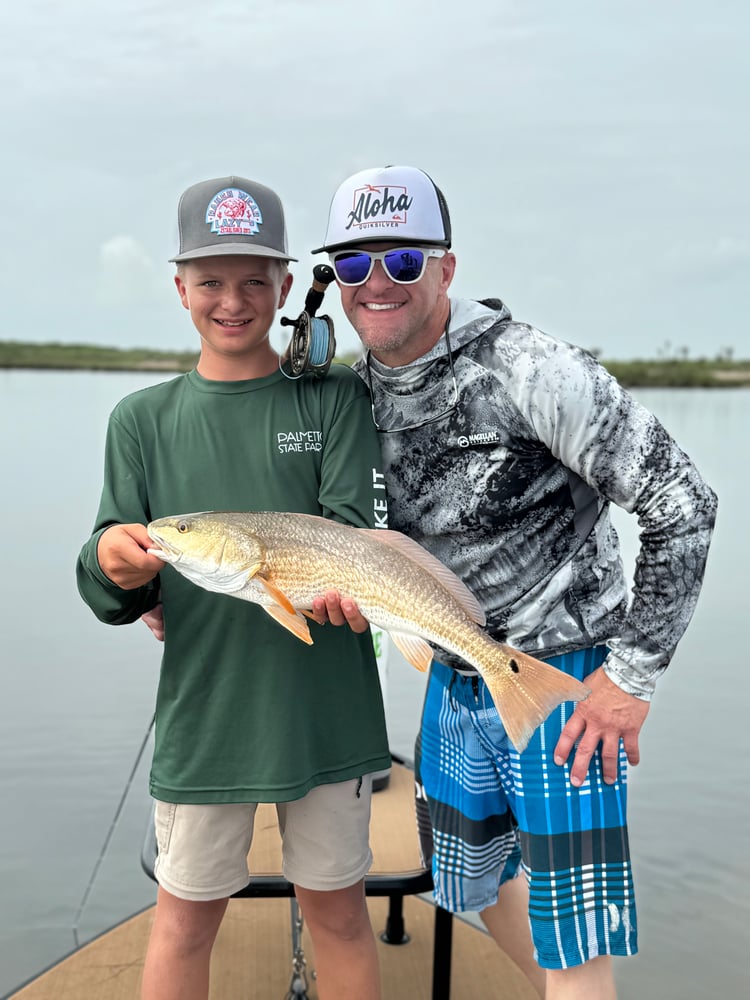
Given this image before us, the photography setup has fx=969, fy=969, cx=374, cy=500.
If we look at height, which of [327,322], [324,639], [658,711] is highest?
[327,322]

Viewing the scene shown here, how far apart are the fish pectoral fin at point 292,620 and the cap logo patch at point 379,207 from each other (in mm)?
1005

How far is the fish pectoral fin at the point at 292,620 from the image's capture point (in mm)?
2182

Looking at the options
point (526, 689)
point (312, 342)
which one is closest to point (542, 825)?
point (526, 689)

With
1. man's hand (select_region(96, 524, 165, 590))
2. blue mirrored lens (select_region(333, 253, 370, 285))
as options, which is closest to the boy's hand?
man's hand (select_region(96, 524, 165, 590))

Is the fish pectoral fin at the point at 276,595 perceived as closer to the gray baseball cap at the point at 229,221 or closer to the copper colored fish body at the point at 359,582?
the copper colored fish body at the point at 359,582

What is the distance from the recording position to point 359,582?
2236 millimetres

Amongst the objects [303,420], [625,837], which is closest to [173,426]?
[303,420]

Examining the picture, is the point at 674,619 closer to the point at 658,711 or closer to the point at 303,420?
the point at 303,420

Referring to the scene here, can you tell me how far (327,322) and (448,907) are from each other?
5.47 ft

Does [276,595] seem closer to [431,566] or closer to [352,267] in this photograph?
[431,566]

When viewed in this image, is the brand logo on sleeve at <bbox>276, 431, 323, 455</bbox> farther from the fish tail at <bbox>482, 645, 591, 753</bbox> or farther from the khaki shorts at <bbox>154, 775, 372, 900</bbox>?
the khaki shorts at <bbox>154, 775, 372, 900</bbox>

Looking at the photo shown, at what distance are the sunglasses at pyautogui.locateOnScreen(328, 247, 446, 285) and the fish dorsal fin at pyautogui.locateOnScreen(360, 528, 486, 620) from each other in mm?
661

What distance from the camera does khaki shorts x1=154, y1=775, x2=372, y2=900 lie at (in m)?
2.42

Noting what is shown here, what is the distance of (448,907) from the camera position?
9.01 feet
